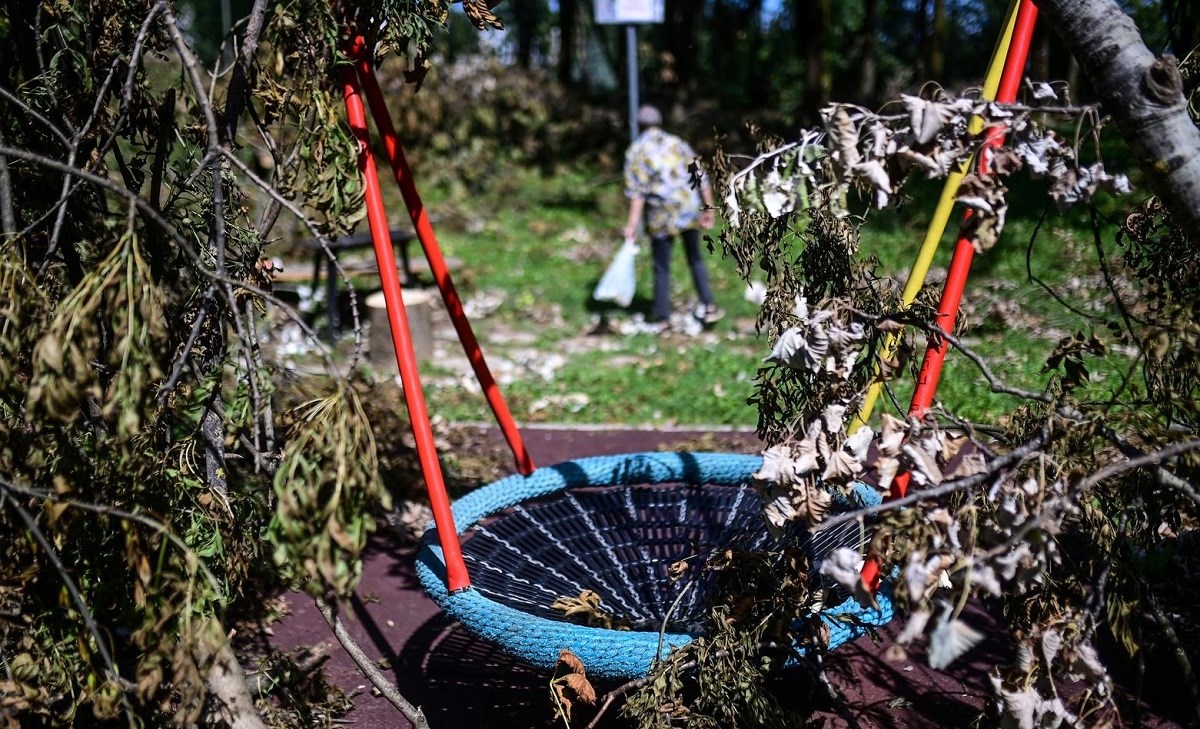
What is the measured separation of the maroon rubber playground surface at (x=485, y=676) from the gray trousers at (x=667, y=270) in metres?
4.39

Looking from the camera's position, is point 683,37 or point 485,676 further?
point 683,37

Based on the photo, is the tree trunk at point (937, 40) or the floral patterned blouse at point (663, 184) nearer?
the floral patterned blouse at point (663, 184)

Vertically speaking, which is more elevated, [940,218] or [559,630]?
[940,218]

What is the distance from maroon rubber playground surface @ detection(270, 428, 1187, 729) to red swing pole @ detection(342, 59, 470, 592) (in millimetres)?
336

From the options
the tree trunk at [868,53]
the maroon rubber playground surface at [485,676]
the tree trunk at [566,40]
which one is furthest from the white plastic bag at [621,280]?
the tree trunk at [566,40]

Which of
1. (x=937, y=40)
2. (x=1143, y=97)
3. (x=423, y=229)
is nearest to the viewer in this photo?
(x=1143, y=97)

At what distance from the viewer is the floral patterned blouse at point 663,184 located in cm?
819

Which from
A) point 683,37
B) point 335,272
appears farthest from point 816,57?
point 335,272

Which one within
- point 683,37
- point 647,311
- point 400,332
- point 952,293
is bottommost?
point 647,311

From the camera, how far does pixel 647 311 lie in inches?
352

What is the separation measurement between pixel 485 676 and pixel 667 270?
5216mm

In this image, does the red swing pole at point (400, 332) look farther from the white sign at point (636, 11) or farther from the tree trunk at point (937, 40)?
the tree trunk at point (937, 40)

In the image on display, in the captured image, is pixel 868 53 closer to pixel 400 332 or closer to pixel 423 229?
pixel 423 229

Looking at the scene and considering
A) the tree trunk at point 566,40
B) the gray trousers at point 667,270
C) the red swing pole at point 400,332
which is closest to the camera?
the red swing pole at point 400,332
